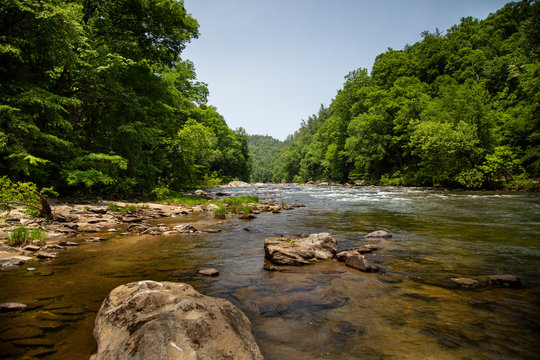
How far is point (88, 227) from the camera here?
28.4 ft

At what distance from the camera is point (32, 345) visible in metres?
2.60

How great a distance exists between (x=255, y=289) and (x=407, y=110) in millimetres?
41221

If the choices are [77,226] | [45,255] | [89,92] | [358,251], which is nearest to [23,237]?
[45,255]

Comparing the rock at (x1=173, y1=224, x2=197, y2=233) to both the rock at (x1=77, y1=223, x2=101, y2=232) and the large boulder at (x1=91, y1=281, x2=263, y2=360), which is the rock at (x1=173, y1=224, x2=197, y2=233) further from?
the large boulder at (x1=91, y1=281, x2=263, y2=360)

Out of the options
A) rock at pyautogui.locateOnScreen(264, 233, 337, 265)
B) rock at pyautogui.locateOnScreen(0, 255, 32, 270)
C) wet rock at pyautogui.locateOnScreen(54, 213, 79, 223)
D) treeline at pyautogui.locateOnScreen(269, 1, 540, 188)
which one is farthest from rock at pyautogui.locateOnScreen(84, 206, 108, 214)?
treeline at pyautogui.locateOnScreen(269, 1, 540, 188)

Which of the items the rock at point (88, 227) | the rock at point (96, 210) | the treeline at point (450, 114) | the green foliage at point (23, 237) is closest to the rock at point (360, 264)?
the green foliage at point (23, 237)

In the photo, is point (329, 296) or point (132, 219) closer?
point (329, 296)

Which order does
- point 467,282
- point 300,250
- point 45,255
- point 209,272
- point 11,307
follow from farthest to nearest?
point 300,250 → point 45,255 → point 209,272 → point 467,282 → point 11,307

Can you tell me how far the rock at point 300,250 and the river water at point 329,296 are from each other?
1.07ft

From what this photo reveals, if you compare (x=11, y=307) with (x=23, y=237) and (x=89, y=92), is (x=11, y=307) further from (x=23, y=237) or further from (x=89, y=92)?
(x=89, y=92)

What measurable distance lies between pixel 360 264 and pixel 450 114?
31723mm

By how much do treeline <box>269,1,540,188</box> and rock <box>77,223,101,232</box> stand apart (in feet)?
98.2

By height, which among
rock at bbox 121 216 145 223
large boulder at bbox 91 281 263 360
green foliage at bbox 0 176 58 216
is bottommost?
rock at bbox 121 216 145 223

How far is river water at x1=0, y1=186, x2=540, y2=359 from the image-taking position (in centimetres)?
270
